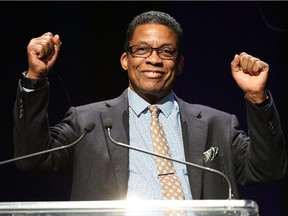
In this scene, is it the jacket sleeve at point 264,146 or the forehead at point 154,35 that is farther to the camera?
the forehead at point 154,35

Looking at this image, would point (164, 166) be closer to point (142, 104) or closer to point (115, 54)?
point (142, 104)

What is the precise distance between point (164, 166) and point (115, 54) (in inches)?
50.3

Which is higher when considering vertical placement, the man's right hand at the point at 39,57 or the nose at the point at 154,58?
the nose at the point at 154,58

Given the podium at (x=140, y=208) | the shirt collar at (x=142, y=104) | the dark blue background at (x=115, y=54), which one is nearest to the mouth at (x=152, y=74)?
the shirt collar at (x=142, y=104)

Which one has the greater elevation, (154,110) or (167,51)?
(167,51)

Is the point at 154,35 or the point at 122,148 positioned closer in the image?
the point at 122,148

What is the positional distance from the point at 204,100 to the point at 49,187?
0.89 meters

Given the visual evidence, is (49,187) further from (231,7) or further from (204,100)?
(231,7)

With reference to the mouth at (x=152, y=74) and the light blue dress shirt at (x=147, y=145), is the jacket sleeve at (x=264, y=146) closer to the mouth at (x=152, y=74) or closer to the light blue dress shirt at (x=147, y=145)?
the light blue dress shirt at (x=147, y=145)

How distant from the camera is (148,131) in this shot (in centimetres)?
271

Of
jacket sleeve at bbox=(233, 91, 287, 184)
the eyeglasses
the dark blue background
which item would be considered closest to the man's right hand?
the eyeglasses

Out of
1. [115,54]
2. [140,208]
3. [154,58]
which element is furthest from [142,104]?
[115,54]

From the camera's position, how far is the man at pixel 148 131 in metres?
2.49

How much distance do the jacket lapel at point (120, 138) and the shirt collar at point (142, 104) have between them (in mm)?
25
